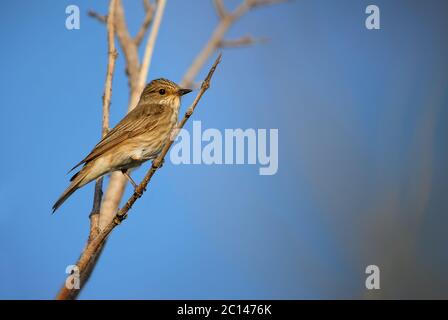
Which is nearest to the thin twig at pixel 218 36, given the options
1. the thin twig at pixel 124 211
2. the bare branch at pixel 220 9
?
the bare branch at pixel 220 9

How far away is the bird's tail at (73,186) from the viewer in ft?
17.1

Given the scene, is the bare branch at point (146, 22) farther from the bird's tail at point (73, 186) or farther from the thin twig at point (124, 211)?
the thin twig at point (124, 211)

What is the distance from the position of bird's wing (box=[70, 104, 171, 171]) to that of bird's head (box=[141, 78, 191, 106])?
0.16m

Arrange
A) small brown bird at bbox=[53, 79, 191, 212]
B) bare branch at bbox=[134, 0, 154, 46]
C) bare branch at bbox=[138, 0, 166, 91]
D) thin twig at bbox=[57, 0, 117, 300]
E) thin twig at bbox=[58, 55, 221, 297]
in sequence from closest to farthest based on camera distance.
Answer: thin twig at bbox=[58, 55, 221, 297]
thin twig at bbox=[57, 0, 117, 300]
small brown bird at bbox=[53, 79, 191, 212]
bare branch at bbox=[138, 0, 166, 91]
bare branch at bbox=[134, 0, 154, 46]

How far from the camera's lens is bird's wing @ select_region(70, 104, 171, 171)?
5828 millimetres

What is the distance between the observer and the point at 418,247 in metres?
4.46

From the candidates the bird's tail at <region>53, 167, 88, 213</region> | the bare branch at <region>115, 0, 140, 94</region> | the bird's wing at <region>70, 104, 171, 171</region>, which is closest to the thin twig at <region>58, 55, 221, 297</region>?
the bird's tail at <region>53, 167, 88, 213</region>

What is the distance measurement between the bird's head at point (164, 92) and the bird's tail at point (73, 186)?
1.44 metres

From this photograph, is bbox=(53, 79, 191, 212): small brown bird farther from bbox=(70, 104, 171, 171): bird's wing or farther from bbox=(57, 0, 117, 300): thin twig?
bbox=(57, 0, 117, 300): thin twig

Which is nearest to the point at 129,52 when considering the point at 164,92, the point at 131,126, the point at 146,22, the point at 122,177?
the point at 146,22

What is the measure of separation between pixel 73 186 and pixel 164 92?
1.79 m

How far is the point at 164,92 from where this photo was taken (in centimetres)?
682
